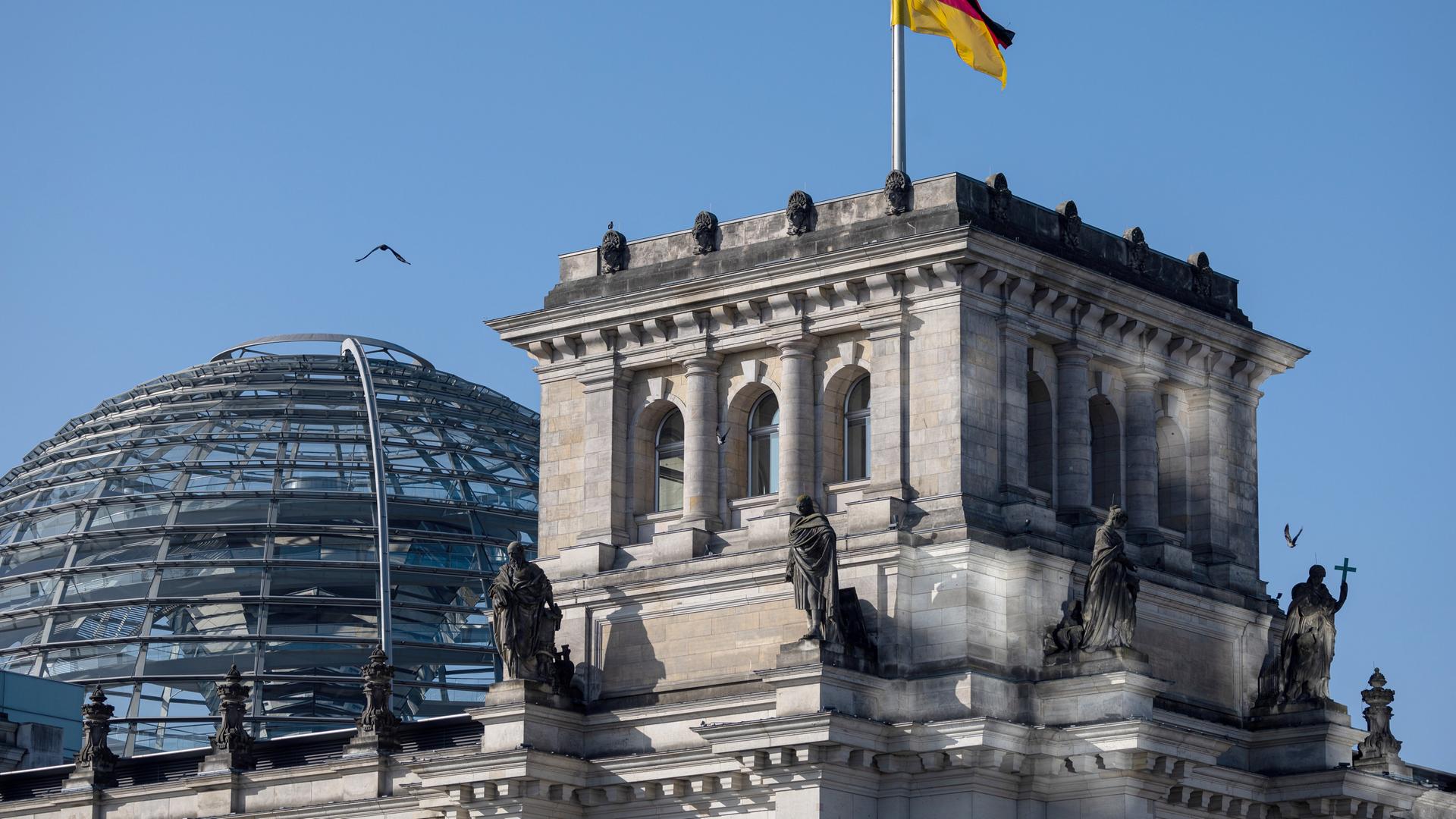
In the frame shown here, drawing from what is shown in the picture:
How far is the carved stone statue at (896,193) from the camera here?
2377 inches

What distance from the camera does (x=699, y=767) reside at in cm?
5862

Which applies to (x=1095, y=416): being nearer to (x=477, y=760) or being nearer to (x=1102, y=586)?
(x=1102, y=586)

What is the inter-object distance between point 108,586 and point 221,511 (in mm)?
4303

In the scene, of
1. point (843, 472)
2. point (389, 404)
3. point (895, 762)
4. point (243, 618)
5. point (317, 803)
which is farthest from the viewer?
point (389, 404)

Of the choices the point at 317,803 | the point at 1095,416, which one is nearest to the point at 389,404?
the point at 317,803

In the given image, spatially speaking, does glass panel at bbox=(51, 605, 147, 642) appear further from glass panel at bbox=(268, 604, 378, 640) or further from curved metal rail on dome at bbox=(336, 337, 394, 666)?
curved metal rail on dome at bbox=(336, 337, 394, 666)

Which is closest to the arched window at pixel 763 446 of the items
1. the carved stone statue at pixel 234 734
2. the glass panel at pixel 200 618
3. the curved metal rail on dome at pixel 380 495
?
the carved stone statue at pixel 234 734

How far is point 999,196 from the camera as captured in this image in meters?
60.7

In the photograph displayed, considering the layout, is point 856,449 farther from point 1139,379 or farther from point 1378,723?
point 1378,723

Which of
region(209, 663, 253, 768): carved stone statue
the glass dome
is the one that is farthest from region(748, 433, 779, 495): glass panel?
the glass dome

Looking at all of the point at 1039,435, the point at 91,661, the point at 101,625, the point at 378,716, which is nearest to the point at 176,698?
the point at 91,661

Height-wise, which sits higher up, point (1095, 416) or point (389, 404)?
point (389, 404)

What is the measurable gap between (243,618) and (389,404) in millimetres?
12152

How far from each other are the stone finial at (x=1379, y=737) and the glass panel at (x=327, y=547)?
130ft
